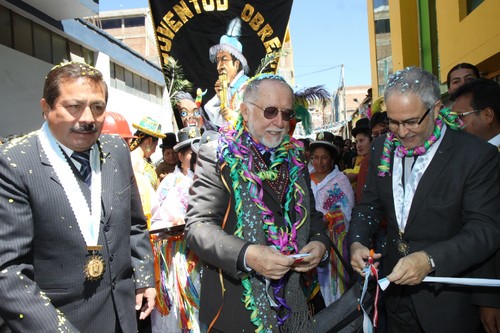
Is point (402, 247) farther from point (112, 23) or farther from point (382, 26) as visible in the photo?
point (112, 23)

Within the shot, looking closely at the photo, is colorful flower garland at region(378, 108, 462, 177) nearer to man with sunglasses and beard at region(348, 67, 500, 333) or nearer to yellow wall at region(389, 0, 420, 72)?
man with sunglasses and beard at region(348, 67, 500, 333)

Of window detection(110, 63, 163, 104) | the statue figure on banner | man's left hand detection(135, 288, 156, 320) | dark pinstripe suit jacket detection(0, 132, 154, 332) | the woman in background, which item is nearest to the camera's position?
dark pinstripe suit jacket detection(0, 132, 154, 332)

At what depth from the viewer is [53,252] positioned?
2.08 meters

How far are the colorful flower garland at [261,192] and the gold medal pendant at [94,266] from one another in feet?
2.31

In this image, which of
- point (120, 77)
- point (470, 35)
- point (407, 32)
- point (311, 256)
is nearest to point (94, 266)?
point (311, 256)

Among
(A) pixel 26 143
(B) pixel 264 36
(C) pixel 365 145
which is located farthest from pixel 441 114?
(C) pixel 365 145

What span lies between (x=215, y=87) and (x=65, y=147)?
5.88ft

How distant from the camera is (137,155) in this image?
4730mm

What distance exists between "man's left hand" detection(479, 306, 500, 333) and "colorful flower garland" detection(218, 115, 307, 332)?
1038 millimetres

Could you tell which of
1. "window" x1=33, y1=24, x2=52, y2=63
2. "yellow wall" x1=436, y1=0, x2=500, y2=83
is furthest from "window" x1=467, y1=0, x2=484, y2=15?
"window" x1=33, y1=24, x2=52, y2=63

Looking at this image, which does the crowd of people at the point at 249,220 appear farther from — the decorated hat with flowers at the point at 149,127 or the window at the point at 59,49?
the window at the point at 59,49

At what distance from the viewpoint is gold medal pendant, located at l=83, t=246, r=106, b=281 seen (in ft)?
7.00

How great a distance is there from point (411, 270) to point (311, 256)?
0.50 meters

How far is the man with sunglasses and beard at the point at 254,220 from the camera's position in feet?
7.83
